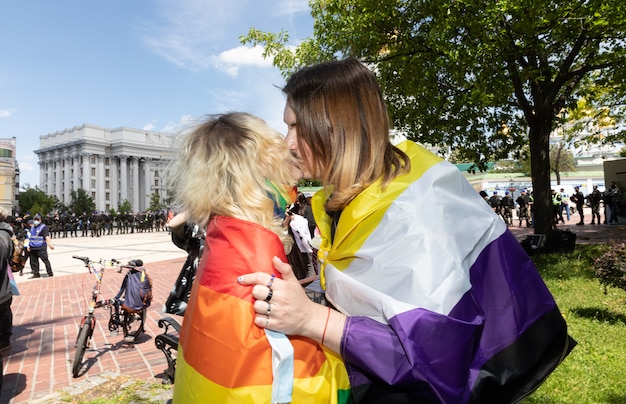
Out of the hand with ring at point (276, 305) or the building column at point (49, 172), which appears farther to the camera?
the building column at point (49, 172)

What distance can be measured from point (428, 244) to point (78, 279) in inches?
520

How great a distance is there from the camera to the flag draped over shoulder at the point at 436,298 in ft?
3.83

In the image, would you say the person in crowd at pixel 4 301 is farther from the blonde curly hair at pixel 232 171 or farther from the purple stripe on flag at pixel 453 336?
the purple stripe on flag at pixel 453 336

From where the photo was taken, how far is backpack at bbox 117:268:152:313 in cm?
597

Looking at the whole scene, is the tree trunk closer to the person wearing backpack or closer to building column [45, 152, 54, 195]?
the person wearing backpack

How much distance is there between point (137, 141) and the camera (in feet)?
405


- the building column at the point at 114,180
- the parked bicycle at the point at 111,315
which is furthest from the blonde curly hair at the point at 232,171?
the building column at the point at 114,180

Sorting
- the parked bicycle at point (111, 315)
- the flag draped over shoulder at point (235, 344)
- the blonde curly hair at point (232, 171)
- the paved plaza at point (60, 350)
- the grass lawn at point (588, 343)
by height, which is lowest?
the paved plaza at point (60, 350)

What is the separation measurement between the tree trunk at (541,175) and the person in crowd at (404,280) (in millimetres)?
11216

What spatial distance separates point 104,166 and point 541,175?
123552 millimetres

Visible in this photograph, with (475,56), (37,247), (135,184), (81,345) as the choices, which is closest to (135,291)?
(81,345)

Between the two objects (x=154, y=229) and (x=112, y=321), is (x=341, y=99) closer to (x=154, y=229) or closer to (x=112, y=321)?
(x=112, y=321)

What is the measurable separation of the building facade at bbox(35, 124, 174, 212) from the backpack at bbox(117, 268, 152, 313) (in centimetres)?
11428

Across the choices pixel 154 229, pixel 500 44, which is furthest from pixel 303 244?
pixel 154 229
